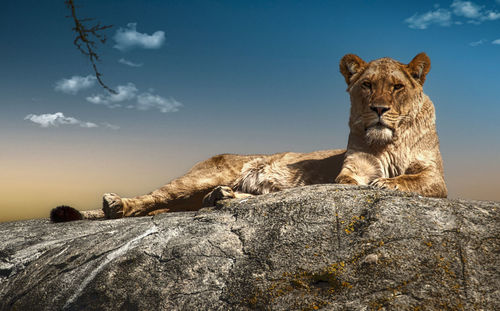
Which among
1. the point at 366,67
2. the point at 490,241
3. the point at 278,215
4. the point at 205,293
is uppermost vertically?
the point at 366,67

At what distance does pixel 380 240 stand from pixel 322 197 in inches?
29.0

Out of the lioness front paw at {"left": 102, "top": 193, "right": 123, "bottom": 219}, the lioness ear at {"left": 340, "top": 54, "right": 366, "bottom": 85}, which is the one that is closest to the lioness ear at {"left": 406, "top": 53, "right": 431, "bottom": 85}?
the lioness ear at {"left": 340, "top": 54, "right": 366, "bottom": 85}

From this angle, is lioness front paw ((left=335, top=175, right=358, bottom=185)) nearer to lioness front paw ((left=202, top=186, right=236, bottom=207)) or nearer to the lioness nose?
the lioness nose

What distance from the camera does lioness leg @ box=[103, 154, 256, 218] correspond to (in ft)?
23.6

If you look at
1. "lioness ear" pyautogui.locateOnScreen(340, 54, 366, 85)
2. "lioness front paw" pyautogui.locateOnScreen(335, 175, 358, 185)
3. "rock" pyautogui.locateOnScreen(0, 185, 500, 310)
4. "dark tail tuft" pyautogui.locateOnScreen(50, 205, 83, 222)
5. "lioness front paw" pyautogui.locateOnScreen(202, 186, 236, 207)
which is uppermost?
"lioness ear" pyautogui.locateOnScreen(340, 54, 366, 85)

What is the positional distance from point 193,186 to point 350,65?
3.29 metres

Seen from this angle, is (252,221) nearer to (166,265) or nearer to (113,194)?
(166,265)

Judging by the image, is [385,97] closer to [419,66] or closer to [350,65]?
[419,66]

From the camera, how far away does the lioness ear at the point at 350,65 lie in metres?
6.47

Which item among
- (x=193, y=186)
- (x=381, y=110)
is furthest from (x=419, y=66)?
(x=193, y=186)

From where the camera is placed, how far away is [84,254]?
4.12m

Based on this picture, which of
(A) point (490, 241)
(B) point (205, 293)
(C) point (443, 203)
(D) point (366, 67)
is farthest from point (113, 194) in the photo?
(A) point (490, 241)

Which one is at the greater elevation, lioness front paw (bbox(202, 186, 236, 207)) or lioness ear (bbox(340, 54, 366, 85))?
lioness ear (bbox(340, 54, 366, 85))

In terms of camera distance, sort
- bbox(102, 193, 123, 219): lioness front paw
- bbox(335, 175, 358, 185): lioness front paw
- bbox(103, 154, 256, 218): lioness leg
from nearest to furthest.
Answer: bbox(335, 175, 358, 185): lioness front paw → bbox(102, 193, 123, 219): lioness front paw → bbox(103, 154, 256, 218): lioness leg
